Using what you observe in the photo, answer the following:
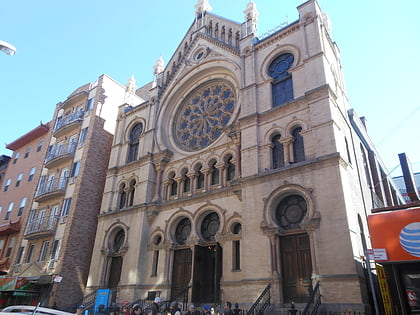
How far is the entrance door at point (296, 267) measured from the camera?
49.2 ft

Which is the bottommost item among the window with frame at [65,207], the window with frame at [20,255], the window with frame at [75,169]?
the window with frame at [20,255]

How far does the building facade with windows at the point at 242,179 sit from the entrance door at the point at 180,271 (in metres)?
0.07

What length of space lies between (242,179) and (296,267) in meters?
5.35

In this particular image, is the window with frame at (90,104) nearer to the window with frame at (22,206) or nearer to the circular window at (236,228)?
the window with frame at (22,206)

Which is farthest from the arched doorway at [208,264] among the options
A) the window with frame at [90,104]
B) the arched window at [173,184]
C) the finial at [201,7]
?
the finial at [201,7]

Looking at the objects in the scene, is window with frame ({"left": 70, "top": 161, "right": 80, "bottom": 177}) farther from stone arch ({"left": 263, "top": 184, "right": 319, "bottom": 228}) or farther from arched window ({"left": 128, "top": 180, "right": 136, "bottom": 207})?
stone arch ({"left": 263, "top": 184, "right": 319, "bottom": 228})

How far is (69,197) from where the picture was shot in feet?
92.4

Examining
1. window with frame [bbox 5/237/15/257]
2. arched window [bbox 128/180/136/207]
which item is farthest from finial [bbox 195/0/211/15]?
window with frame [bbox 5/237/15/257]

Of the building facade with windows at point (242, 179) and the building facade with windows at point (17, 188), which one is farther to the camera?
the building facade with windows at point (17, 188)

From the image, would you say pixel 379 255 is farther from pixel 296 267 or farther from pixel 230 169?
pixel 230 169

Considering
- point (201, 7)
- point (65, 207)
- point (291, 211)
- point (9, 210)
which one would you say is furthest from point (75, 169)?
point (291, 211)

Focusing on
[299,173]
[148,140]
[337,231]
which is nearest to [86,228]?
[148,140]

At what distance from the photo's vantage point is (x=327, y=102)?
682 inches

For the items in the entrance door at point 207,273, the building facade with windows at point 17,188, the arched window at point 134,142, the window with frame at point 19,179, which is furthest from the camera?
the window with frame at point 19,179
